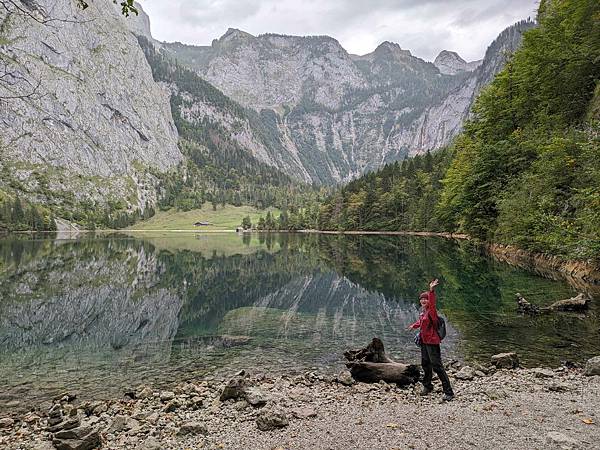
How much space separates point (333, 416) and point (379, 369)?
4092 mm

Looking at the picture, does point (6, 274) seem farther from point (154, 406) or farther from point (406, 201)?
point (406, 201)

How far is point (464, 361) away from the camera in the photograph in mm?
16219

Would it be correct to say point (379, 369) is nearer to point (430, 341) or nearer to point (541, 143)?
point (430, 341)

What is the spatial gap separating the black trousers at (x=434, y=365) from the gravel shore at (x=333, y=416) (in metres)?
0.35

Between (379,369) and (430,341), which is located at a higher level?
(430,341)

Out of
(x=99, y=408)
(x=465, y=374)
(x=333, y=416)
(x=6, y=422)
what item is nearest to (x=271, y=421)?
(x=333, y=416)

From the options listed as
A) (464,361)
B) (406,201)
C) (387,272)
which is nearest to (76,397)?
(464,361)

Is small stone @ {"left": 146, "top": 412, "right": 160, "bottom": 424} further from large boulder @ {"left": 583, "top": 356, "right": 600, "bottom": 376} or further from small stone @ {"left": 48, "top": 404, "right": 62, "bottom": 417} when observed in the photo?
large boulder @ {"left": 583, "top": 356, "right": 600, "bottom": 376}

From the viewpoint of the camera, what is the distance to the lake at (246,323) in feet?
56.3

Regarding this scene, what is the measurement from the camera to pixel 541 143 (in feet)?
129

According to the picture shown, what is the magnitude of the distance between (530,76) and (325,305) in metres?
35.9

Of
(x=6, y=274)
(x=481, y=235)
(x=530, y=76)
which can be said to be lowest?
(x=6, y=274)

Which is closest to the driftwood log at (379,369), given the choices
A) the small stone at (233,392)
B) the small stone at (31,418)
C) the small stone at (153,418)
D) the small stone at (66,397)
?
the small stone at (233,392)

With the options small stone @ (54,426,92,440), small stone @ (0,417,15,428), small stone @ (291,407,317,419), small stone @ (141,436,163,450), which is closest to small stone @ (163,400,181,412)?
small stone @ (141,436,163,450)
